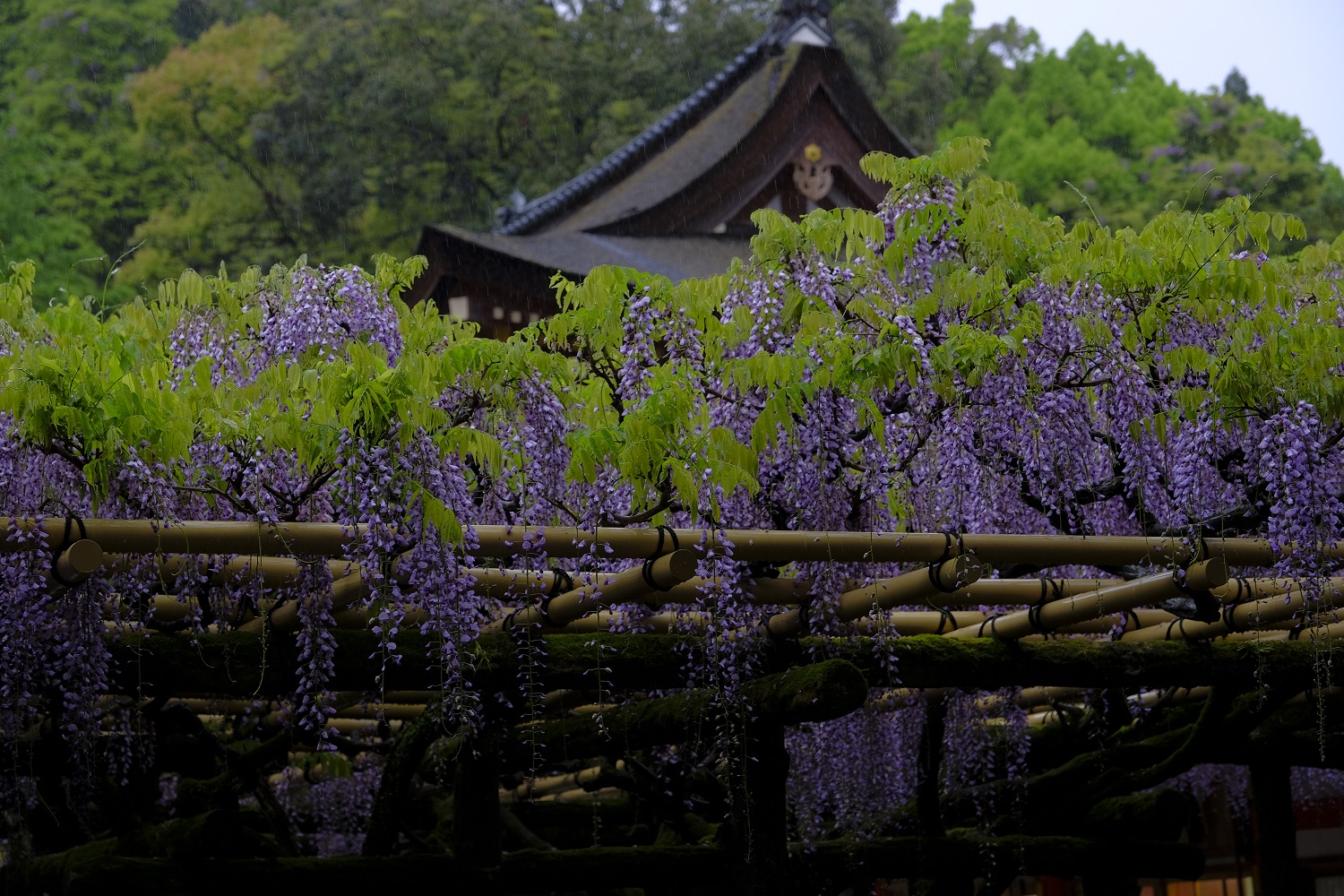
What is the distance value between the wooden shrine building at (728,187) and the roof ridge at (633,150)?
11.3 inches

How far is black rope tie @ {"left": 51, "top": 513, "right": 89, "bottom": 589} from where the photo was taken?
171 inches

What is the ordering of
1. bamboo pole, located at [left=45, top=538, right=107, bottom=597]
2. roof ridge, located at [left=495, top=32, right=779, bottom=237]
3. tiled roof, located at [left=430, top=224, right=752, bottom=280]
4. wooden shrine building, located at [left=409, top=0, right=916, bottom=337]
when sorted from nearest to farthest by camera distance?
bamboo pole, located at [left=45, top=538, right=107, bottom=597] → tiled roof, located at [left=430, top=224, right=752, bottom=280] → wooden shrine building, located at [left=409, top=0, right=916, bottom=337] → roof ridge, located at [left=495, top=32, right=779, bottom=237]

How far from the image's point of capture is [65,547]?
438 centimetres

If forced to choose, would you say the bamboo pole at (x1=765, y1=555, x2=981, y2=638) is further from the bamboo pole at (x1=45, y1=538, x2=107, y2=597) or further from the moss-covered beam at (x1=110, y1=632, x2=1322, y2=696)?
the bamboo pole at (x1=45, y1=538, x2=107, y2=597)

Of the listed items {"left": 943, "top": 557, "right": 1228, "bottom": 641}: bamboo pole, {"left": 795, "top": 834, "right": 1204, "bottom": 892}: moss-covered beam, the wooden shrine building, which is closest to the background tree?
the wooden shrine building

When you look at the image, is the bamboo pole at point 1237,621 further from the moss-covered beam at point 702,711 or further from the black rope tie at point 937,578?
the moss-covered beam at point 702,711

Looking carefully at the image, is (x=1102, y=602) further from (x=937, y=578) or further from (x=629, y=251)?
(x=629, y=251)

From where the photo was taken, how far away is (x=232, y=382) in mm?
5551

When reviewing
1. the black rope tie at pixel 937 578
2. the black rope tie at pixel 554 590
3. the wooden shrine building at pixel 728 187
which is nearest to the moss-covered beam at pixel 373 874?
the black rope tie at pixel 554 590

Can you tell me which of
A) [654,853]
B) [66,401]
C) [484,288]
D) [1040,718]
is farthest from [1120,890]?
[484,288]

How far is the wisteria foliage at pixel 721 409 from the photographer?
15.2 ft

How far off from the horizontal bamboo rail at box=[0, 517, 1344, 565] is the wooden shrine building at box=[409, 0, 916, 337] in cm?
851

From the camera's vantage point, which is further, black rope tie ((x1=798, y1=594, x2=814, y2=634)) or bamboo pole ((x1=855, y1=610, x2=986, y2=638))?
bamboo pole ((x1=855, y1=610, x2=986, y2=638))

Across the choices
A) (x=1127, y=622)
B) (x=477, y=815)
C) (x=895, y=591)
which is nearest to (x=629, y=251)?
(x=1127, y=622)
